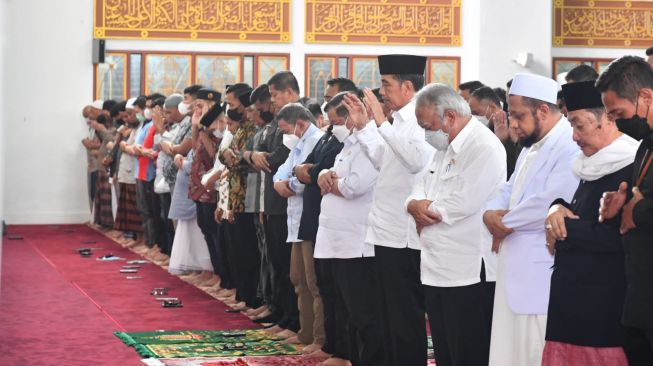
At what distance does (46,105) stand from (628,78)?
1433 centimetres

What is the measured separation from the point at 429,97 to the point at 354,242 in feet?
4.08

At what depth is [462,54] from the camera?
57.4 feet

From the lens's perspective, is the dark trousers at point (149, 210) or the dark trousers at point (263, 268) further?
the dark trousers at point (149, 210)

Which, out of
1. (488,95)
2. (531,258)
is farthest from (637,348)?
(488,95)

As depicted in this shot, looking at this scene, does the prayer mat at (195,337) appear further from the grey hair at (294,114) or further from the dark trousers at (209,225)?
the dark trousers at (209,225)

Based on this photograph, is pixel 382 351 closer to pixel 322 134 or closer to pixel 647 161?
pixel 322 134

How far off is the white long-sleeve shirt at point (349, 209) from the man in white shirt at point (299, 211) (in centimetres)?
63

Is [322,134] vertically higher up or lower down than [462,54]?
lower down

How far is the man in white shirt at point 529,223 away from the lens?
452 cm

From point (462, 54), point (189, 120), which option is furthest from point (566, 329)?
point (462, 54)

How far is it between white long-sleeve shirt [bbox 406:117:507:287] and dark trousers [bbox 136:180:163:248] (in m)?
7.59

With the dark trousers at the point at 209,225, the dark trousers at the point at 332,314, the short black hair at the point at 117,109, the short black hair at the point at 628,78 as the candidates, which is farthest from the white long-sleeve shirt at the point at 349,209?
the short black hair at the point at 117,109

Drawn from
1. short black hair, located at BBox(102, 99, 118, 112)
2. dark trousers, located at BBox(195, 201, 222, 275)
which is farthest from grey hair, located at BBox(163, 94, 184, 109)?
short black hair, located at BBox(102, 99, 118, 112)

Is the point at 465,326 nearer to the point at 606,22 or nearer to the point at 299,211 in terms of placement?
the point at 299,211
